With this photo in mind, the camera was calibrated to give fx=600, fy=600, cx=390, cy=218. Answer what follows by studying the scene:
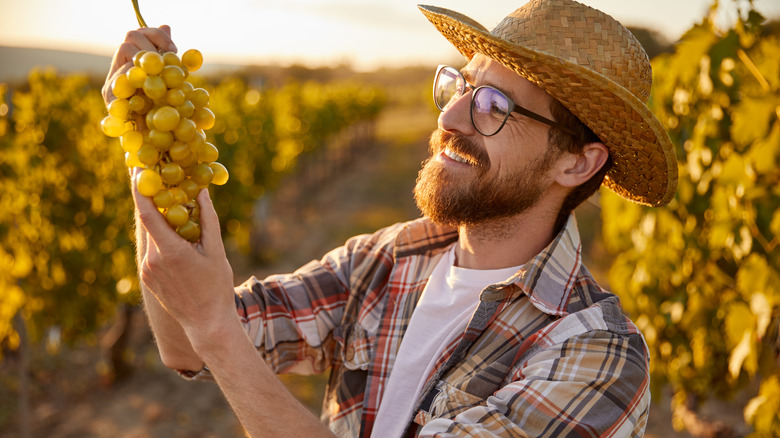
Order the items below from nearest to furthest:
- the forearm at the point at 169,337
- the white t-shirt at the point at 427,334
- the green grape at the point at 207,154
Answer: the green grape at the point at 207,154, the forearm at the point at 169,337, the white t-shirt at the point at 427,334

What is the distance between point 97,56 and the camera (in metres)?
34.8

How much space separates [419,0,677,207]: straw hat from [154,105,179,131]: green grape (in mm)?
915

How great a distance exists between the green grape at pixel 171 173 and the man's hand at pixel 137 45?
9.8 inches

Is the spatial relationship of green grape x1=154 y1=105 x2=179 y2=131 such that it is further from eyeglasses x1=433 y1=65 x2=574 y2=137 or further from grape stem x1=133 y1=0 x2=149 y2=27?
eyeglasses x1=433 y1=65 x2=574 y2=137

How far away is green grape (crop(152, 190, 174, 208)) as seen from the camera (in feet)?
3.67

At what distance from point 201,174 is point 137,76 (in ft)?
0.70

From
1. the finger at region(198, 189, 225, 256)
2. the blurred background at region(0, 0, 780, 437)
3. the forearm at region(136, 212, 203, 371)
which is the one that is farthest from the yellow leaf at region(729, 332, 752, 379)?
the finger at region(198, 189, 225, 256)

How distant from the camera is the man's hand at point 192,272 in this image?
1.14 metres

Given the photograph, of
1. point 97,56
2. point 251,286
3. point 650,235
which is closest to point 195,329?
point 251,286

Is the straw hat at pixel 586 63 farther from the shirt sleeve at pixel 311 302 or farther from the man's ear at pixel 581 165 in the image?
the shirt sleeve at pixel 311 302

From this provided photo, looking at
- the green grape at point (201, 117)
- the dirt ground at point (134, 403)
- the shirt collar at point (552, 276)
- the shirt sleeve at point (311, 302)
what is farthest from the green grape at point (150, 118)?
the dirt ground at point (134, 403)

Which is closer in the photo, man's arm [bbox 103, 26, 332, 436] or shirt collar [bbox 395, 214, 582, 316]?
man's arm [bbox 103, 26, 332, 436]

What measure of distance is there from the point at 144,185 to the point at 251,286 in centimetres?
88

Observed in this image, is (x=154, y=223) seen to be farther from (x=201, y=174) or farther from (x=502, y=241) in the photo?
(x=502, y=241)
